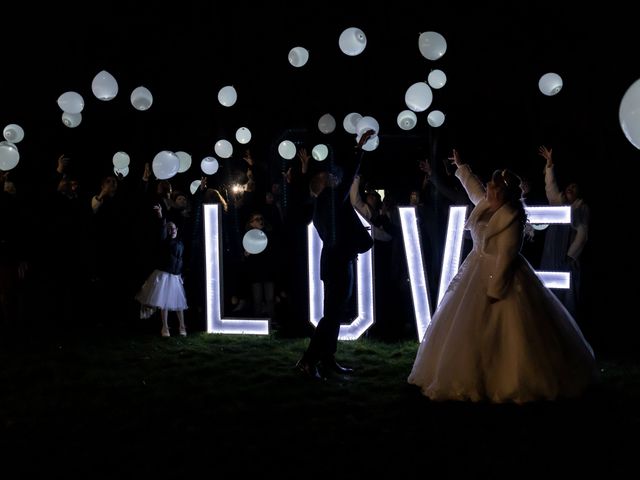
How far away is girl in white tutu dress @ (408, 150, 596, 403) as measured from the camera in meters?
5.18

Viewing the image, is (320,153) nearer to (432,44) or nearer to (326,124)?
(326,124)

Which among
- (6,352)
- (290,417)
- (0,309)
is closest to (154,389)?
(290,417)

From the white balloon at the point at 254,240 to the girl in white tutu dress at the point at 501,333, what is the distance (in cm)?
378

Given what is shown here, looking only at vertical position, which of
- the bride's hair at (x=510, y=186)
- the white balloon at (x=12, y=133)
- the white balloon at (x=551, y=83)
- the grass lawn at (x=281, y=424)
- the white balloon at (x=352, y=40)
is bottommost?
the grass lawn at (x=281, y=424)

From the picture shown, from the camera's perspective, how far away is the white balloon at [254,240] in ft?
29.4

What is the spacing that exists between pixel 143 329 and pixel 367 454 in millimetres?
6112

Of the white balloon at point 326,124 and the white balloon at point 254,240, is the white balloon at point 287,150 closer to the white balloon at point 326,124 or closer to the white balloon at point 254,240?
the white balloon at point 326,124

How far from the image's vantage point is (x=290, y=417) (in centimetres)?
505

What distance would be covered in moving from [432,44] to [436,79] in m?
1.44

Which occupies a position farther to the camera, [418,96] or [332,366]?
[418,96]

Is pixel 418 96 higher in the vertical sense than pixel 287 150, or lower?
higher

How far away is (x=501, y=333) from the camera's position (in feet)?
17.4

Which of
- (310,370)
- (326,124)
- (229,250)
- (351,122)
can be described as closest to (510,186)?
(310,370)

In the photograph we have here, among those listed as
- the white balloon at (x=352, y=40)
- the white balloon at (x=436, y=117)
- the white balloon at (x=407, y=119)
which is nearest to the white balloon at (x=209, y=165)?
A: the white balloon at (x=352, y=40)
